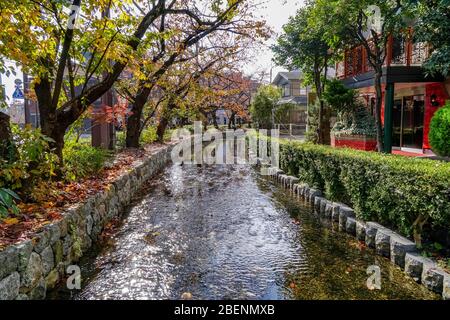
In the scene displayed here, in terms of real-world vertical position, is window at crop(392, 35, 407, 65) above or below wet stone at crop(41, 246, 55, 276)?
above

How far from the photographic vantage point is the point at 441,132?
30.6 feet

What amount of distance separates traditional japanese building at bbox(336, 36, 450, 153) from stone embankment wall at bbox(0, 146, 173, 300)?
8978 mm

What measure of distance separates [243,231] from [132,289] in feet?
8.78

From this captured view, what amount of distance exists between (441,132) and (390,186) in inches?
221

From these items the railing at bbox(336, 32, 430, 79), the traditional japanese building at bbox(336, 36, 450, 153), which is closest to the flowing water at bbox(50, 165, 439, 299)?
the traditional japanese building at bbox(336, 36, 450, 153)

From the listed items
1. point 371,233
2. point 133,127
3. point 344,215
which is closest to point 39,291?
point 371,233

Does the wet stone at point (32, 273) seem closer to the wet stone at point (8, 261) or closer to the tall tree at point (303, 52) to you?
the wet stone at point (8, 261)

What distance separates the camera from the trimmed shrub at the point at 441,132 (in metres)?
9.17

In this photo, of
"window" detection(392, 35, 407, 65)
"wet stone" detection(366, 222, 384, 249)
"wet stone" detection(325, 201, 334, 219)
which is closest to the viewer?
"wet stone" detection(366, 222, 384, 249)

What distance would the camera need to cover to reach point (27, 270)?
3.39 metres

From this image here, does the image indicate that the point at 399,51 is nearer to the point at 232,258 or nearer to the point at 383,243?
the point at 383,243

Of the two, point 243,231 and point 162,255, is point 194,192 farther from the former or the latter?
point 162,255

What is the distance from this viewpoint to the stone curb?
3.86 metres

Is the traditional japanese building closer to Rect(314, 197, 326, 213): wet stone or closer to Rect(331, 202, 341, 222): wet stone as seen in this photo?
Rect(314, 197, 326, 213): wet stone
